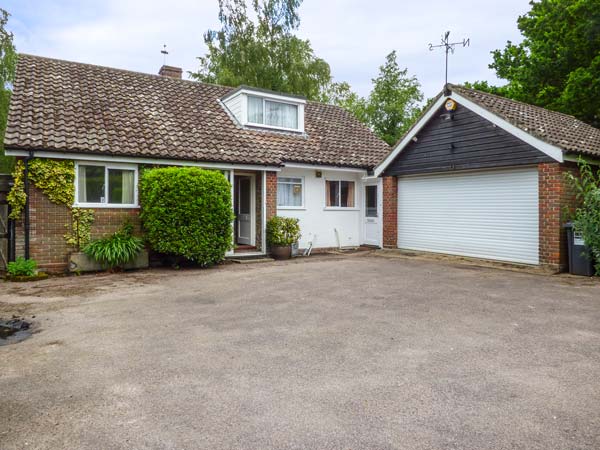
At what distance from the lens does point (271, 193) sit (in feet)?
46.0

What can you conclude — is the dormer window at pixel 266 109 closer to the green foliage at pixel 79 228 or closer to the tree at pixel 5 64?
the green foliage at pixel 79 228

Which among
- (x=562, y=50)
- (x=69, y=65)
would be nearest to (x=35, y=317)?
(x=69, y=65)

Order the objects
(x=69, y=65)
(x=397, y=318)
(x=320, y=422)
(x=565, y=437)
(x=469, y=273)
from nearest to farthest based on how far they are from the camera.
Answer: (x=565, y=437) → (x=320, y=422) → (x=397, y=318) → (x=469, y=273) → (x=69, y=65)

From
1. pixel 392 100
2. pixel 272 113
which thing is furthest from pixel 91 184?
pixel 392 100

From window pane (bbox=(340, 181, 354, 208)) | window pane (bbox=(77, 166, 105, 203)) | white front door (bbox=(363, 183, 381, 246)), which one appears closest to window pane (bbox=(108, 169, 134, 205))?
window pane (bbox=(77, 166, 105, 203))

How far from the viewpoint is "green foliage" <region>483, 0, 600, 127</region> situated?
20.1 meters

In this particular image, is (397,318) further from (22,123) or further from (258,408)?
(22,123)

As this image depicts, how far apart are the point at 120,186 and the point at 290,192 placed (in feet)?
18.6

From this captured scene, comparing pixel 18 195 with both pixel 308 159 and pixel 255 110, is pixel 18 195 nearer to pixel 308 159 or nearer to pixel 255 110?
pixel 255 110

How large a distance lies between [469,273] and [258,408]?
8402mm

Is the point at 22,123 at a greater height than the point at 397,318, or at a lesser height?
greater

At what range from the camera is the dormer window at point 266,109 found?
49.5 feet

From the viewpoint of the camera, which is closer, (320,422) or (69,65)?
(320,422)

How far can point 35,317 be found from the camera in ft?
21.2
